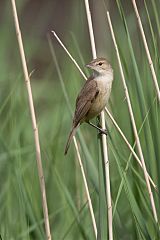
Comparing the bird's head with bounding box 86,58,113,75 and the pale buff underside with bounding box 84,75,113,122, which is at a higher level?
the bird's head with bounding box 86,58,113,75

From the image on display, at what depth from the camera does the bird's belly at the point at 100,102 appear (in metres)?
3.65

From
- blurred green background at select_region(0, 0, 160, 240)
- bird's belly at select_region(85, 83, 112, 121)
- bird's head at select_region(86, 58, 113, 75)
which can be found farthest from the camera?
bird's head at select_region(86, 58, 113, 75)

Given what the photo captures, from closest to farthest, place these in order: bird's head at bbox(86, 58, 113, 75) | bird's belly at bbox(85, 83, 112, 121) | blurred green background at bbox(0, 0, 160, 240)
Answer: blurred green background at bbox(0, 0, 160, 240) < bird's belly at bbox(85, 83, 112, 121) < bird's head at bbox(86, 58, 113, 75)

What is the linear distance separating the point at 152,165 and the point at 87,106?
873mm

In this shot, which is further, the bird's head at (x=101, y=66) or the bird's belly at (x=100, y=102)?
the bird's head at (x=101, y=66)

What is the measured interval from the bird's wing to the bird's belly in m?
0.04

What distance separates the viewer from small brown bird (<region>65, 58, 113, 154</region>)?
12.3 ft

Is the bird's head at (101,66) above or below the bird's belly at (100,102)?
above

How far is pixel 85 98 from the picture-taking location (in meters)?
3.84

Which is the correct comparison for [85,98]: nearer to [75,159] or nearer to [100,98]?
[100,98]

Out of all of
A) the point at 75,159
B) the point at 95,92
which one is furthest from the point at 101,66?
the point at 75,159

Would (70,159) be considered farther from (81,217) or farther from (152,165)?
(152,165)

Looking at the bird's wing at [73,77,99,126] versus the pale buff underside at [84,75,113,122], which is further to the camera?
the bird's wing at [73,77,99,126]

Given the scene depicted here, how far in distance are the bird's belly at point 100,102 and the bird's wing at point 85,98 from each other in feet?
0.12
